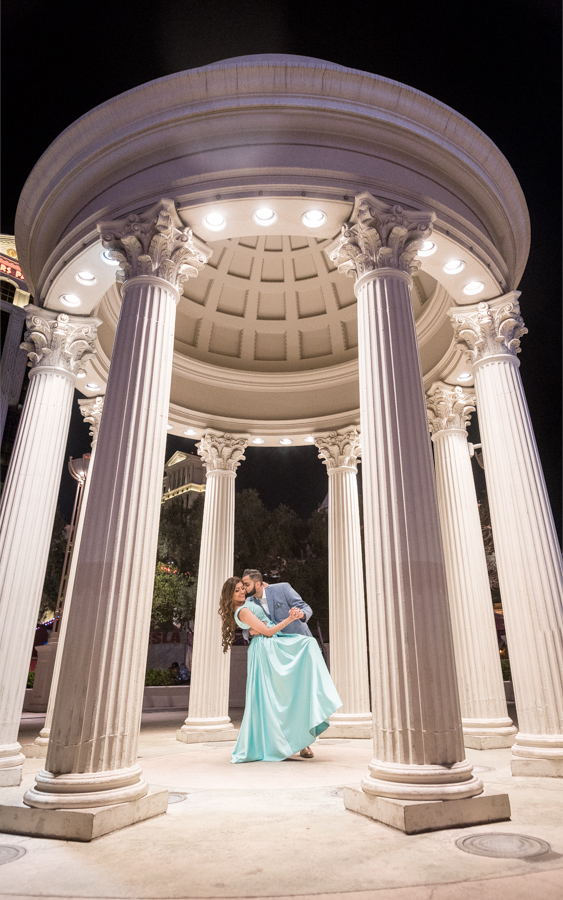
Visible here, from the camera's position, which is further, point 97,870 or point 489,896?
point 97,870

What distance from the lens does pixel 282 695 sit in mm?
15688

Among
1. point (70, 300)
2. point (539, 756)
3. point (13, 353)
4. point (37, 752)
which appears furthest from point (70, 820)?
point (13, 353)

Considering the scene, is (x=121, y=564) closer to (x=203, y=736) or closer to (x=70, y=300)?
(x=70, y=300)

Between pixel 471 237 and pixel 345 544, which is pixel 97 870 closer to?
pixel 471 237

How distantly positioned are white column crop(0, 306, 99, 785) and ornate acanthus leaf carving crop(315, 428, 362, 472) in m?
13.3

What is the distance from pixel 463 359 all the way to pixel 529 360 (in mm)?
20923

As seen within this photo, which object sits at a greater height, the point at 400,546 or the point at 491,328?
the point at 491,328

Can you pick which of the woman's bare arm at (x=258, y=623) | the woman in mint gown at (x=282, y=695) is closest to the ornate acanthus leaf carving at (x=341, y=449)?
the woman's bare arm at (x=258, y=623)

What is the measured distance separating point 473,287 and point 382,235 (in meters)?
5.20

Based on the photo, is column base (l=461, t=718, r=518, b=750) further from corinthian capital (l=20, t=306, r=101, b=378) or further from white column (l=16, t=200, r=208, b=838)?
corinthian capital (l=20, t=306, r=101, b=378)

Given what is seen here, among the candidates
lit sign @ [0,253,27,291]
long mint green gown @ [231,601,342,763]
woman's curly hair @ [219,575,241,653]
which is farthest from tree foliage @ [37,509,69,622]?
long mint green gown @ [231,601,342,763]

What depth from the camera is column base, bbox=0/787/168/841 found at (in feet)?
28.5

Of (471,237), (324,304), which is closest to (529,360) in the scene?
(324,304)

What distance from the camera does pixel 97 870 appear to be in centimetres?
719
